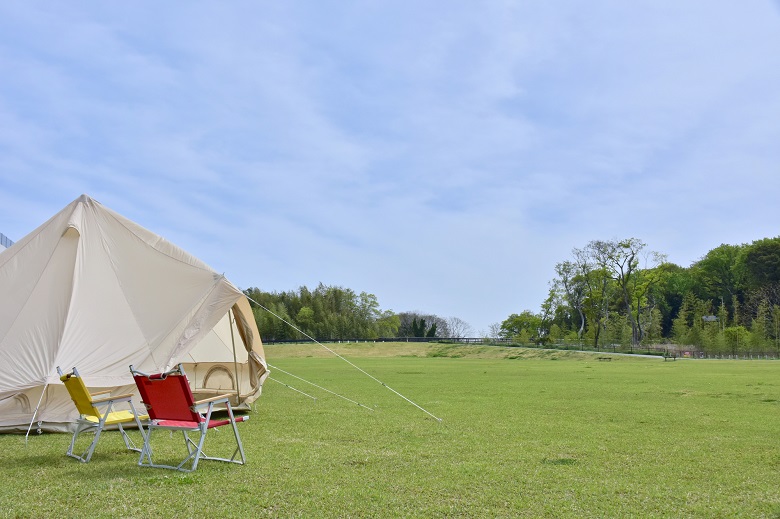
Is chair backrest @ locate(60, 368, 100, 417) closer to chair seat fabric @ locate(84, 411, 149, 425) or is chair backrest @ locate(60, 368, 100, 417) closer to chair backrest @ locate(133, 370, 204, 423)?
chair seat fabric @ locate(84, 411, 149, 425)

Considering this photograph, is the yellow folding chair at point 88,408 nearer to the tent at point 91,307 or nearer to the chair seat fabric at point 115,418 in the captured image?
the chair seat fabric at point 115,418

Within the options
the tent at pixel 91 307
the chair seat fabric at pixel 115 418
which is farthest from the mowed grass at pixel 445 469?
the tent at pixel 91 307

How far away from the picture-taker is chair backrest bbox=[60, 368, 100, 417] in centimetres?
719

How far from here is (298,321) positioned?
294 ft

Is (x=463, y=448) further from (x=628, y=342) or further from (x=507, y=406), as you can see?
(x=628, y=342)

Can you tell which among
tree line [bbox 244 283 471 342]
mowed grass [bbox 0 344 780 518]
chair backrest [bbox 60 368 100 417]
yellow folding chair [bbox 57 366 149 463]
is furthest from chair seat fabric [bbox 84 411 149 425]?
tree line [bbox 244 283 471 342]

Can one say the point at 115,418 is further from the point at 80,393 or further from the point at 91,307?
the point at 91,307

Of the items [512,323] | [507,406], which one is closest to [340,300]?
[512,323]

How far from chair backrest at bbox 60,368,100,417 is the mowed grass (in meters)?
0.54

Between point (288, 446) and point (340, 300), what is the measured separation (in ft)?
300

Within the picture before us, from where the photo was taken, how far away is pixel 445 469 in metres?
6.59

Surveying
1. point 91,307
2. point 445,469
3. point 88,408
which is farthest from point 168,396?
point 91,307

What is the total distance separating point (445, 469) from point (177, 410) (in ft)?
8.94

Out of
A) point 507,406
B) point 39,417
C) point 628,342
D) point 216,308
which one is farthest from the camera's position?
point 628,342
